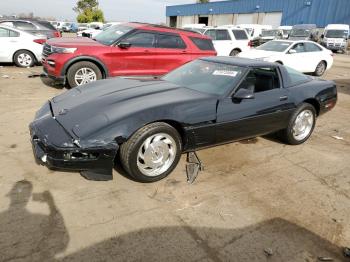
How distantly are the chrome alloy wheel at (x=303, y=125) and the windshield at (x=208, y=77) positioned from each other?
4.59ft

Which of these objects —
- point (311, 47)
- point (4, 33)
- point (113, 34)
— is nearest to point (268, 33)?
point (311, 47)

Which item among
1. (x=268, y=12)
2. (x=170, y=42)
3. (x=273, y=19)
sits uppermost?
(x=268, y=12)

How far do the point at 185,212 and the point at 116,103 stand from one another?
1429mm

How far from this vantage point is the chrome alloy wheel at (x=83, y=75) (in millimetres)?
7465

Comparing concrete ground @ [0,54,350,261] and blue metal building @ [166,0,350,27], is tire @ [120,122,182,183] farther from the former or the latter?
blue metal building @ [166,0,350,27]

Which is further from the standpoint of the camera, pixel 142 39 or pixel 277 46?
pixel 277 46

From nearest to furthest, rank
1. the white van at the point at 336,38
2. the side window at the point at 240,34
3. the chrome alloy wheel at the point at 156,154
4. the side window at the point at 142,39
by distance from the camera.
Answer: the chrome alloy wheel at the point at 156,154, the side window at the point at 142,39, the side window at the point at 240,34, the white van at the point at 336,38

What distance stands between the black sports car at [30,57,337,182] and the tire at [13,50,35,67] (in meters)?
7.75

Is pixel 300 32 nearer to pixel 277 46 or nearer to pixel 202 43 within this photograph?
pixel 277 46

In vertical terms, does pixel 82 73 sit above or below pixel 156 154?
above

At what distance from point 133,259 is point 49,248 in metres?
0.68

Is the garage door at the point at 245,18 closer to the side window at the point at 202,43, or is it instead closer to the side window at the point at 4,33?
the side window at the point at 202,43

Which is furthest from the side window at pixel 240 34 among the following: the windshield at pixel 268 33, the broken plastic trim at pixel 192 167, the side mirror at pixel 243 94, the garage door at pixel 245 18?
the garage door at pixel 245 18

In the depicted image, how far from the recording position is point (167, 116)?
346cm
